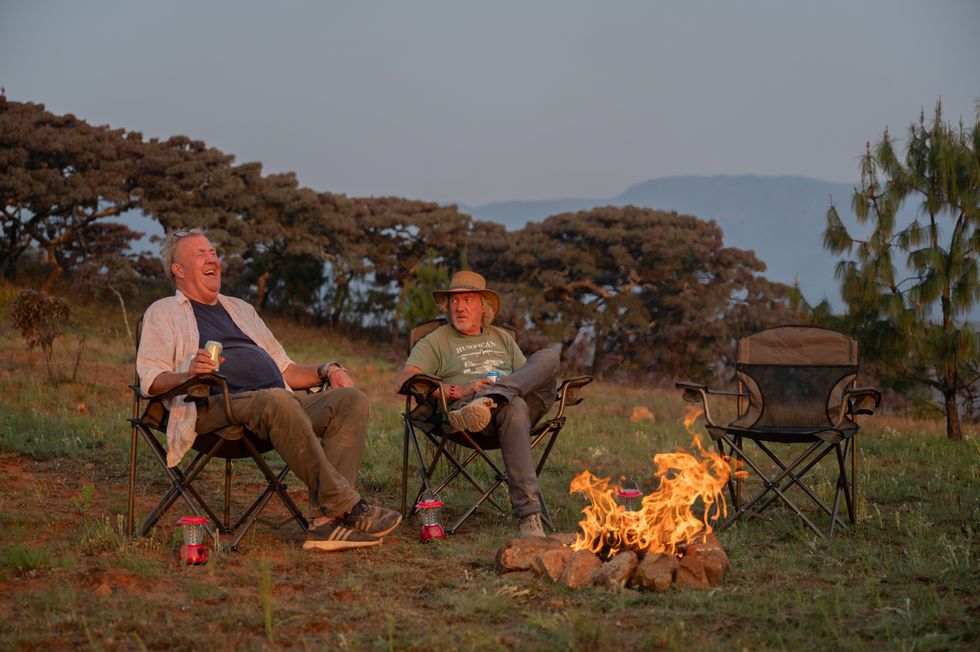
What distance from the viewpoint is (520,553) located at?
2926 mm

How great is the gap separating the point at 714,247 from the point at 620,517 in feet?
54.4

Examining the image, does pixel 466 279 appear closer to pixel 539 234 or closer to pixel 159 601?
pixel 159 601

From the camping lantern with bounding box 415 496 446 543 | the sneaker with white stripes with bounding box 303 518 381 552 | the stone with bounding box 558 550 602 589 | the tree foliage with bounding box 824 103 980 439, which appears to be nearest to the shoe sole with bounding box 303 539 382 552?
the sneaker with white stripes with bounding box 303 518 381 552

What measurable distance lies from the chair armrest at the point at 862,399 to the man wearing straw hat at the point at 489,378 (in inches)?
44.7

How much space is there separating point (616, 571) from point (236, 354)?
1.64 meters

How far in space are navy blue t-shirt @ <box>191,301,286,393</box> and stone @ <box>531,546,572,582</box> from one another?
1.30m

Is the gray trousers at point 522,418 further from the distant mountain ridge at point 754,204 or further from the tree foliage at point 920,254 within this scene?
the distant mountain ridge at point 754,204

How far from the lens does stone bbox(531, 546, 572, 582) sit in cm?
282

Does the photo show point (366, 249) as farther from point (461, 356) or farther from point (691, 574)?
point (691, 574)

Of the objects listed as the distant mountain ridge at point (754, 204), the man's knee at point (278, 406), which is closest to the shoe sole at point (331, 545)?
the man's knee at point (278, 406)

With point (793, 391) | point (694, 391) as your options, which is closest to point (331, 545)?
point (694, 391)

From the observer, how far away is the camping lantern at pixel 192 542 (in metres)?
2.97

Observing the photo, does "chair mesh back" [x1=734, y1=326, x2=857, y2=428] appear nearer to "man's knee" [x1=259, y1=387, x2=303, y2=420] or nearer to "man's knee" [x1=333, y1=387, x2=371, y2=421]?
"man's knee" [x1=333, y1=387, x2=371, y2=421]

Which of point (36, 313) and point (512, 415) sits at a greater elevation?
point (36, 313)
